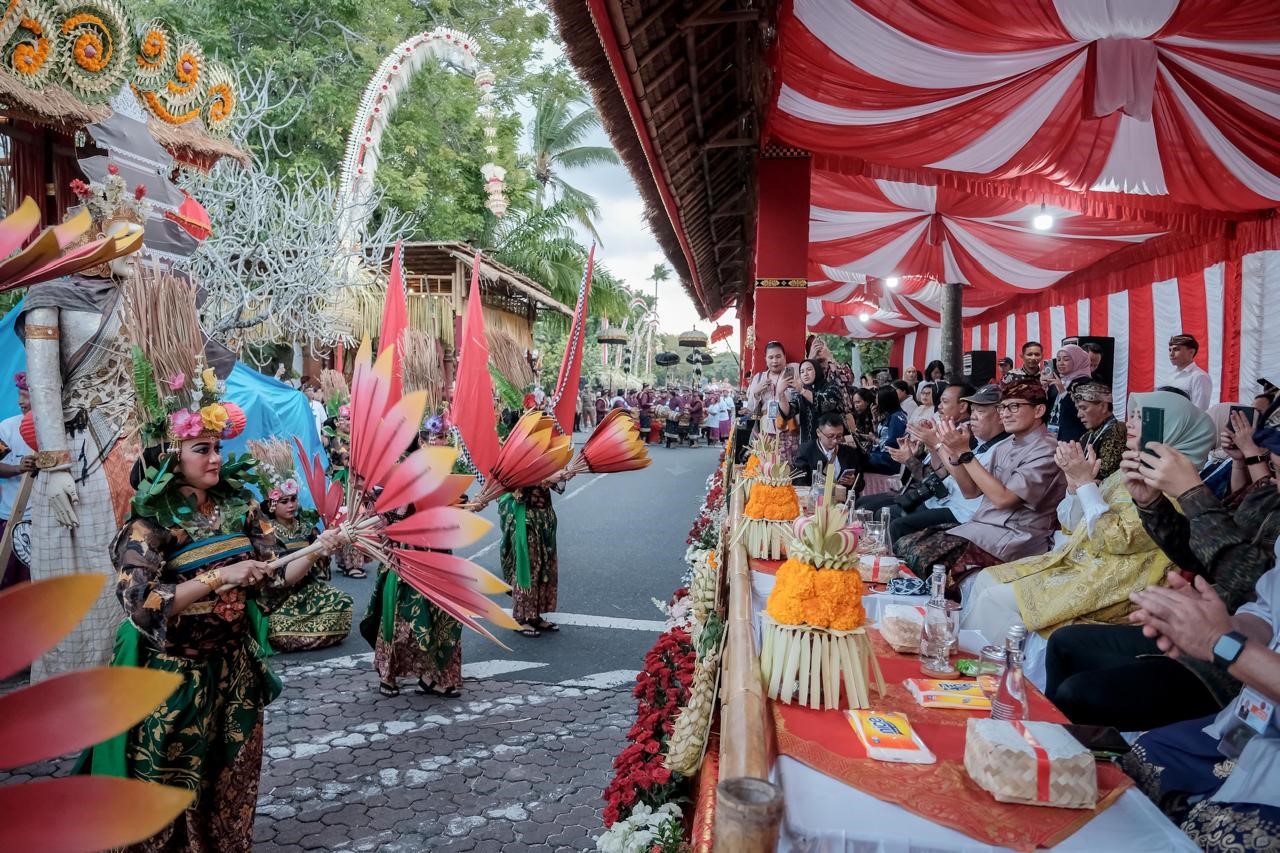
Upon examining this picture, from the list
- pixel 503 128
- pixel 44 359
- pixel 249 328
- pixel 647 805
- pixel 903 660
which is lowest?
pixel 647 805

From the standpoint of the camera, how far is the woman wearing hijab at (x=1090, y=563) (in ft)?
9.71

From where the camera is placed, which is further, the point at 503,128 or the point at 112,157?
the point at 503,128

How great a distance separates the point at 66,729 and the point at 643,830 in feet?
6.27

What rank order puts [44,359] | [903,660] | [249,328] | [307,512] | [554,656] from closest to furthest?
[903,660]
[307,512]
[44,359]
[554,656]
[249,328]

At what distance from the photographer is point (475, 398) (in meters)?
2.95

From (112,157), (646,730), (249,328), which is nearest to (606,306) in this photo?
(249,328)

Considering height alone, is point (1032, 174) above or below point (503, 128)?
below

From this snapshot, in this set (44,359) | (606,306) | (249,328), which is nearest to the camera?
(44,359)

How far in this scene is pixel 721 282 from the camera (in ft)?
52.9

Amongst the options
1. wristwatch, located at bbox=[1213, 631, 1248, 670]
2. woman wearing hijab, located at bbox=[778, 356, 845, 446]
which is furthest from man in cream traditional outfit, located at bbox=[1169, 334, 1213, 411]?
wristwatch, located at bbox=[1213, 631, 1248, 670]

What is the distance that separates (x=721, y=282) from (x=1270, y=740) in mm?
14807

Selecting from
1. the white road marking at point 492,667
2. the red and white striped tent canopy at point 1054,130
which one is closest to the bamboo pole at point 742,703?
the white road marking at point 492,667

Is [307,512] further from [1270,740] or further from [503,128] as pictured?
[503,128]

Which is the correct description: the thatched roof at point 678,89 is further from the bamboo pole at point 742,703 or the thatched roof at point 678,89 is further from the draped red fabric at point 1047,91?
the bamboo pole at point 742,703
